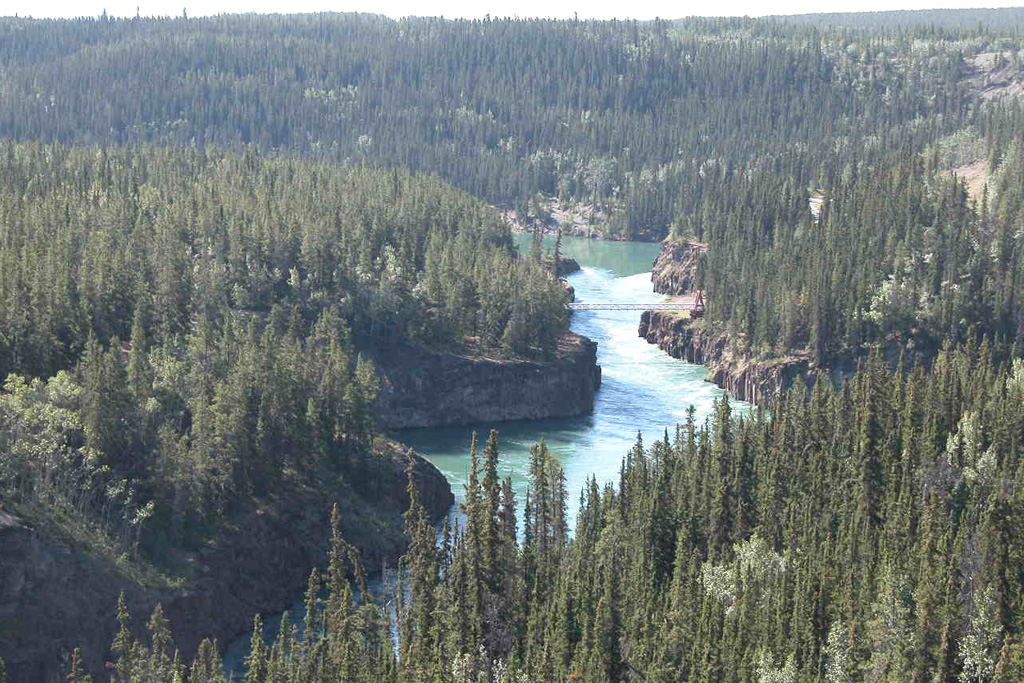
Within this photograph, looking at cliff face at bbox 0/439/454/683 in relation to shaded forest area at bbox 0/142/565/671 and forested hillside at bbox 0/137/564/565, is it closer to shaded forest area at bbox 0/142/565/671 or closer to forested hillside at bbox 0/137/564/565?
shaded forest area at bbox 0/142/565/671

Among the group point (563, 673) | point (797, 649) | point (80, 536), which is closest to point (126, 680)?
point (80, 536)

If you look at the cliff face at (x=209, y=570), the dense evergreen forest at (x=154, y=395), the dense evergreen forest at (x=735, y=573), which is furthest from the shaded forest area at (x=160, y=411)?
the dense evergreen forest at (x=735, y=573)

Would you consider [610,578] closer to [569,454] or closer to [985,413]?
[985,413]

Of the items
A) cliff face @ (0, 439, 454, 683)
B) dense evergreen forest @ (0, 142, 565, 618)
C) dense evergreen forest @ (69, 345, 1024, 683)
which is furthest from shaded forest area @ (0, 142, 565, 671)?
dense evergreen forest @ (69, 345, 1024, 683)

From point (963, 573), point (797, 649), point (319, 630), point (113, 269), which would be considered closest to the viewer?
point (797, 649)

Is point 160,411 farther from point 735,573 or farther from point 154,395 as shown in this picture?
point 735,573

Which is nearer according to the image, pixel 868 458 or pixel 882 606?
pixel 882 606

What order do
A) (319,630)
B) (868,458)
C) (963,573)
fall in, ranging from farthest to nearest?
1. (868,458)
2. (319,630)
3. (963,573)
